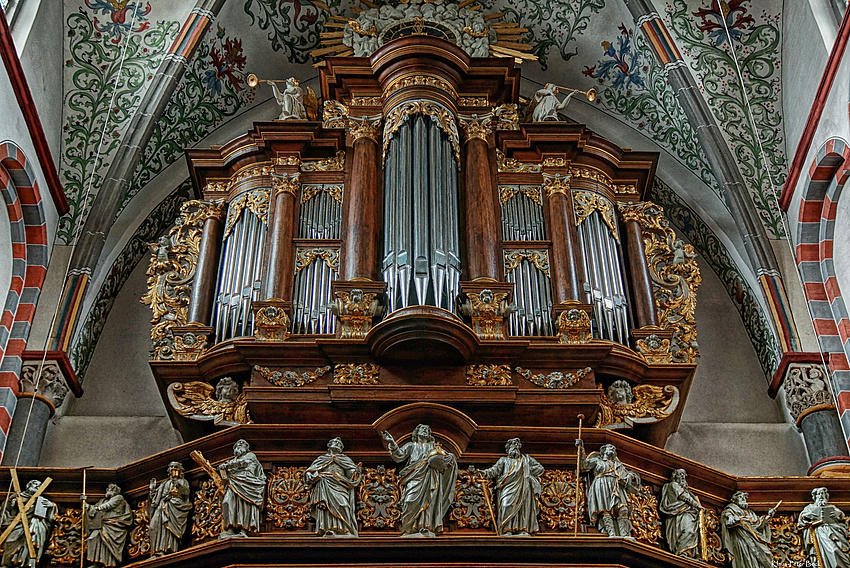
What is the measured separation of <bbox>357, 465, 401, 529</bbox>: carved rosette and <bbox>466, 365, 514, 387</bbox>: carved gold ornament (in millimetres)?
1253

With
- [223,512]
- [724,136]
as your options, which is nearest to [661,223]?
[724,136]

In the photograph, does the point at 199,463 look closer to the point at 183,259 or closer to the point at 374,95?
the point at 183,259

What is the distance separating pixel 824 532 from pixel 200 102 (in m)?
8.77

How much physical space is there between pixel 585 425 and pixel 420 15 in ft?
21.4

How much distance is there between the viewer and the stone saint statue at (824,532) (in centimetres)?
881

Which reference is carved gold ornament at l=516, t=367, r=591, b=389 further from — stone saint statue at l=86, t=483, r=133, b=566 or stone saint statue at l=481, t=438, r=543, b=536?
stone saint statue at l=86, t=483, r=133, b=566

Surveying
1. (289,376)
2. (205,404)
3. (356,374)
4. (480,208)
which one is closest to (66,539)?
(205,404)

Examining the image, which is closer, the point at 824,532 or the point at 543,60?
the point at 824,532

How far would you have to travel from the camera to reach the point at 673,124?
13.4 m

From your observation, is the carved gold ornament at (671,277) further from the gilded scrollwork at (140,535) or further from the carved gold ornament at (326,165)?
the gilded scrollwork at (140,535)

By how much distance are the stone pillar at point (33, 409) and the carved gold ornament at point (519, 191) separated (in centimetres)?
490

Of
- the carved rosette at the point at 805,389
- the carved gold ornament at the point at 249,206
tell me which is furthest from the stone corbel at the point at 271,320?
the carved rosette at the point at 805,389

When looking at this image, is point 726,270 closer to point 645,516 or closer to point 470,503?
point 645,516

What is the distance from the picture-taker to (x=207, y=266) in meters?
10.9
